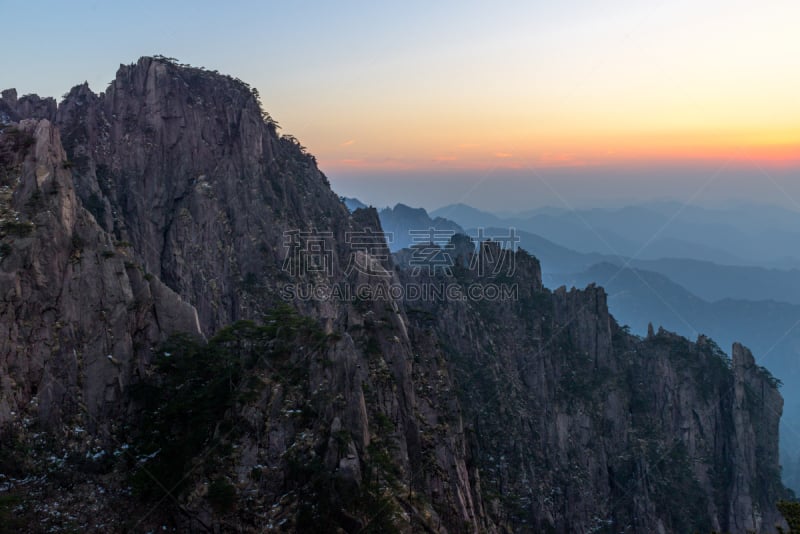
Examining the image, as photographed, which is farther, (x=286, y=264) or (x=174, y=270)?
(x=286, y=264)

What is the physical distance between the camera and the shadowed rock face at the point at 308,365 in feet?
90.1

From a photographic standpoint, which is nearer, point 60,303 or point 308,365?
point 60,303

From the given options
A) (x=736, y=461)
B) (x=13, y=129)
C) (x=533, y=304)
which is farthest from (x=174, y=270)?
(x=736, y=461)

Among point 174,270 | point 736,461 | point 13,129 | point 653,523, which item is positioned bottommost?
point 653,523

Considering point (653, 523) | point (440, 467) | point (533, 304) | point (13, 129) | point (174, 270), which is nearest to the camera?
point (13, 129)

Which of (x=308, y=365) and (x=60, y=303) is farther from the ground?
(x=60, y=303)

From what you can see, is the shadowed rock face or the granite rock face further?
the granite rock face

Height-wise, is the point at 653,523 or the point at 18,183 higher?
the point at 18,183

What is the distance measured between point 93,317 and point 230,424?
33.8 feet

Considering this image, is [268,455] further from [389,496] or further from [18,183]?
[18,183]

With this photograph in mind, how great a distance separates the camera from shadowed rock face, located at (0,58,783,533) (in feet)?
90.1

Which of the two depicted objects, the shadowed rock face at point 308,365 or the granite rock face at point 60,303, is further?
the granite rock face at point 60,303

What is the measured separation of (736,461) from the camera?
74688 mm

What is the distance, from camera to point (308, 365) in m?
31.6
